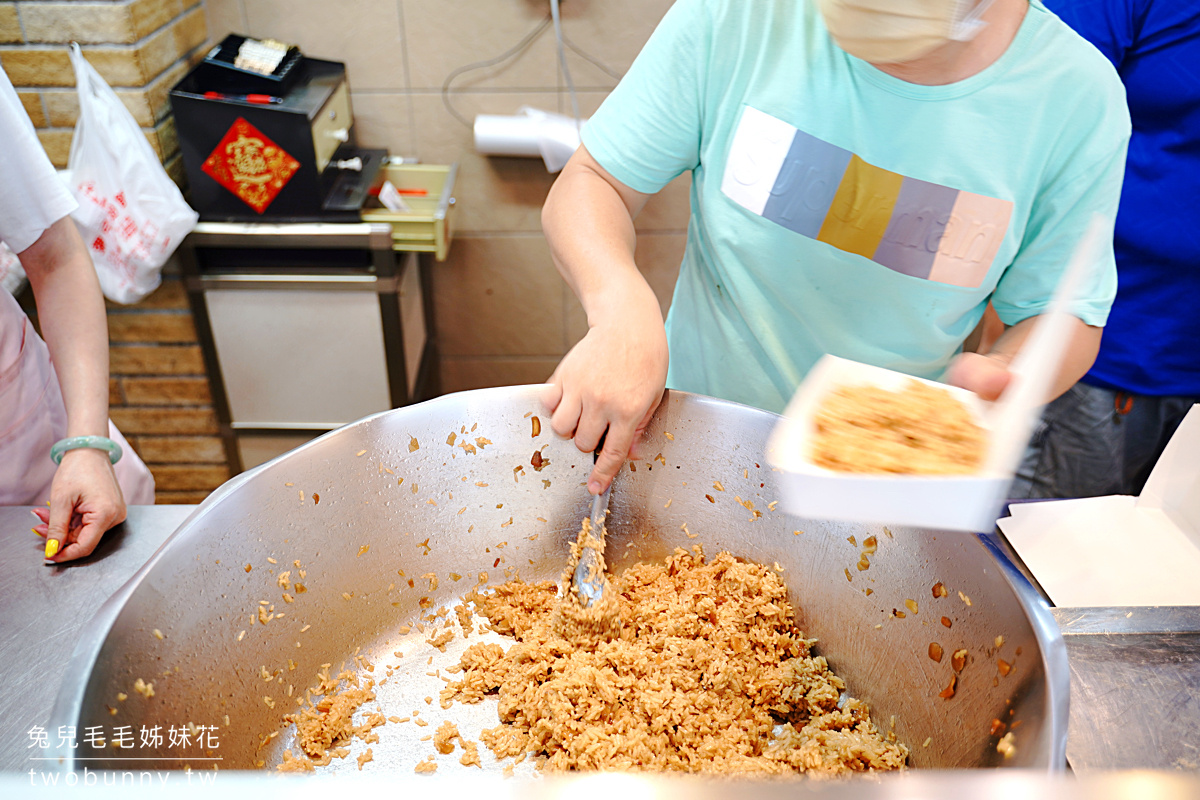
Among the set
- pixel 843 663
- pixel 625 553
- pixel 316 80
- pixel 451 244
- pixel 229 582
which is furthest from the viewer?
pixel 451 244

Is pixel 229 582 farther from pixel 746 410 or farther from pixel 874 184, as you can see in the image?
pixel 874 184

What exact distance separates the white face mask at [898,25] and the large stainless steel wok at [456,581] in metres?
0.45

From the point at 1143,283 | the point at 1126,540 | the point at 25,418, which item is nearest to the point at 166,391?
the point at 25,418

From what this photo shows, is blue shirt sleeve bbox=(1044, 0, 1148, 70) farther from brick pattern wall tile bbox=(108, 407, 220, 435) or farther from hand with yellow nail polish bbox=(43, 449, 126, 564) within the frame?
brick pattern wall tile bbox=(108, 407, 220, 435)

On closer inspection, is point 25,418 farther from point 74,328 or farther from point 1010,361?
point 1010,361

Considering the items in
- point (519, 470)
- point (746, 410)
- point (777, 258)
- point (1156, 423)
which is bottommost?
point (1156, 423)

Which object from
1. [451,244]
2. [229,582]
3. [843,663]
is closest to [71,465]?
[229,582]

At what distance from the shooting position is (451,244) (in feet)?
8.77

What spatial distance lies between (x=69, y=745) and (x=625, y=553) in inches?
26.6

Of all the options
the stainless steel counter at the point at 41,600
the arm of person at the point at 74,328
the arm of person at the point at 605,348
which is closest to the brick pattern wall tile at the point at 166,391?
the arm of person at the point at 74,328

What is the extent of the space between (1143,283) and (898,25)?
0.97 meters

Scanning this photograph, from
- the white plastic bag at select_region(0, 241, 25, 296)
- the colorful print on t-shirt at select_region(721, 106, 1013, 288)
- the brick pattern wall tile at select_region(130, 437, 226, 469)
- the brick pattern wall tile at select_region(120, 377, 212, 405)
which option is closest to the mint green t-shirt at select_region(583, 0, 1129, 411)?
the colorful print on t-shirt at select_region(721, 106, 1013, 288)

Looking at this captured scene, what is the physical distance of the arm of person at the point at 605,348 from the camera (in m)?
0.88

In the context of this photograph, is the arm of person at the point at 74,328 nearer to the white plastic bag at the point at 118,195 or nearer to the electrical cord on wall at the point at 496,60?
the white plastic bag at the point at 118,195
